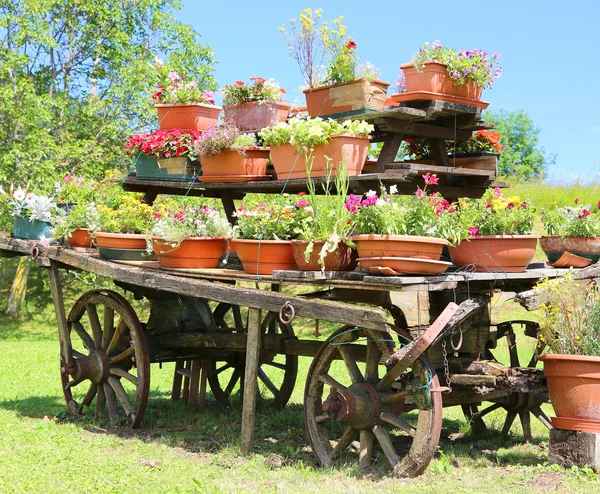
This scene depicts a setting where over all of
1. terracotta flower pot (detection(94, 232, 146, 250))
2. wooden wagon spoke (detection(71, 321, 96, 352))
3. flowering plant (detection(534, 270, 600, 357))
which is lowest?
wooden wagon spoke (detection(71, 321, 96, 352))

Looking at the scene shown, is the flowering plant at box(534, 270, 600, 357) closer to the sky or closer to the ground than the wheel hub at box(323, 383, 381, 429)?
closer to the sky

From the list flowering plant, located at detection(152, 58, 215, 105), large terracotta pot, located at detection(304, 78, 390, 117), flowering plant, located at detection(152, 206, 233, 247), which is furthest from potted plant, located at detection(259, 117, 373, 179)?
flowering plant, located at detection(152, 58, 215, 105)

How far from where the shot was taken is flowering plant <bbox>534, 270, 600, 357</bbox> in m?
5.46

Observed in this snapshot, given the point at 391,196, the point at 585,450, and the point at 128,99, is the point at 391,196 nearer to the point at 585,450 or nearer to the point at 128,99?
the point at 585,450

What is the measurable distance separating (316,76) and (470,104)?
1335 millimetres

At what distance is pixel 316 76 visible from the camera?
7.02m

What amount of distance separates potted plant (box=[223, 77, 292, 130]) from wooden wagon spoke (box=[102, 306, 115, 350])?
218 cm

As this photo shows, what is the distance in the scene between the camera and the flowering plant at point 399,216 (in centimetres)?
532

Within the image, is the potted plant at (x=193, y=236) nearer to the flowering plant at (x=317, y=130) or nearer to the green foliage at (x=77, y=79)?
the flowering plant at (x=317, y=130)

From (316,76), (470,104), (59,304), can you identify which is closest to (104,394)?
(59,304)

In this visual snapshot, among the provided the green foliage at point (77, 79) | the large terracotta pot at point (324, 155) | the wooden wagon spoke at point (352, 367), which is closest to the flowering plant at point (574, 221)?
the large terracotta pot at point (324, 155)

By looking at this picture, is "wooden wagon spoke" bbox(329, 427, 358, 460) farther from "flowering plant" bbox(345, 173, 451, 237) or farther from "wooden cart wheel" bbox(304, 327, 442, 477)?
"flowering plant" bbox(345, 173, 451, 237)

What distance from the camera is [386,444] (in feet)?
18.4

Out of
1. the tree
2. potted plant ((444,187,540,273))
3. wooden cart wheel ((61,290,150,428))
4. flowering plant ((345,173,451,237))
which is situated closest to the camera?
flowering plant ((345,173,451,237))
